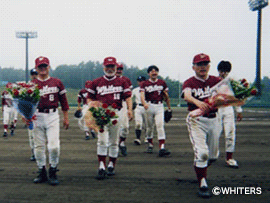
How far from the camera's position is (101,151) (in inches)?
248

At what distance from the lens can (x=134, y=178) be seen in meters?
6.02

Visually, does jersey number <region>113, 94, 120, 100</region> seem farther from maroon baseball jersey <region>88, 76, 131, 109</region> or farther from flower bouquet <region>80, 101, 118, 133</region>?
flower bouquet <region>80, 101, 118, 133</region>

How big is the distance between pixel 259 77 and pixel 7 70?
5306cm

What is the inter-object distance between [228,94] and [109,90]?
260 cm

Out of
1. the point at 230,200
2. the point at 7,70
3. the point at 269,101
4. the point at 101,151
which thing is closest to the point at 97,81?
the point at 101,151

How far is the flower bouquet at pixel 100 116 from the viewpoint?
589 centimetres

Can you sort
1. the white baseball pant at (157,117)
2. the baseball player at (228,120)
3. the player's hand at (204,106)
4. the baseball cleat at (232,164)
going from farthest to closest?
the white baseball pant at (157,117)
the baseball player at (228,120)
the baseball cleat at (232,164)
the player's hand at (204,106)

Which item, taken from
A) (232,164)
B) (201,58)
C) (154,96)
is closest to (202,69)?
(201,58)

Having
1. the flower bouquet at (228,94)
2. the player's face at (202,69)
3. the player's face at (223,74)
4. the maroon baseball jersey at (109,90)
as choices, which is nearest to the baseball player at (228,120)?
the player's face at (223,74)

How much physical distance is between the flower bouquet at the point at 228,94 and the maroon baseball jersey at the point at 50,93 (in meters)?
2.89

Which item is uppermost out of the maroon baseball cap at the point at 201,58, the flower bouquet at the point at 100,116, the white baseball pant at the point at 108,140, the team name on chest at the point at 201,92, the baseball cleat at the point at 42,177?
the maroon baseball cap at the point at 201,58

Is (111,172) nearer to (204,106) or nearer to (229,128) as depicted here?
(204,106)

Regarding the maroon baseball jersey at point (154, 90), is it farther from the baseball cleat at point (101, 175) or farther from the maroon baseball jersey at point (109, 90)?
the baseball cleat at point (101, 175)

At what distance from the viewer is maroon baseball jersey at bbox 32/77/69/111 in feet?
19.3
